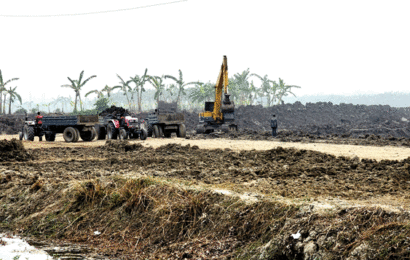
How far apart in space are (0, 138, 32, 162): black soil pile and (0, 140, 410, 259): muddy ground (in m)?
4.86

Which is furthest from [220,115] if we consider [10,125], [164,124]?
[10,125]

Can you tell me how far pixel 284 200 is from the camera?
23.6 feet

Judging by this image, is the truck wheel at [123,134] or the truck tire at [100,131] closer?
the truck wheel at [123,134]

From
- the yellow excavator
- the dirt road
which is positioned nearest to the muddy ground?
the dirt road

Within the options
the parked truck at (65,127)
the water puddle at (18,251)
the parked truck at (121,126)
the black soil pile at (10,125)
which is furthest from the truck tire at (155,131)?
the water puddle at (18,251)

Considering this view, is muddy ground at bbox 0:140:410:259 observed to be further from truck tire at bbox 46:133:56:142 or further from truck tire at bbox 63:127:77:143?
truck tire at bbox 46:133:56:142

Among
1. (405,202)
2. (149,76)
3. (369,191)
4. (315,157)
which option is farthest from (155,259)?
(149,76)

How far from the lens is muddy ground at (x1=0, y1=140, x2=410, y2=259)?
5.73 meters

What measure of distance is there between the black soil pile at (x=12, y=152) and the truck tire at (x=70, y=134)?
934 centimetres

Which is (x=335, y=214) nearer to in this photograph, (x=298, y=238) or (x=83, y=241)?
(x=298, y=238)

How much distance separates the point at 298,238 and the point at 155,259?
221cm

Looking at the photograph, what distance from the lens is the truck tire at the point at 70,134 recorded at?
27.4 meters

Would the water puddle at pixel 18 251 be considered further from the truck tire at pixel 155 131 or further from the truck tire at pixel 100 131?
the truck tire at pixel 155 131

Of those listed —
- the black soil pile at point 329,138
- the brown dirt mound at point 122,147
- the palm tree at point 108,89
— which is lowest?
the black soil pile at point 329,138
